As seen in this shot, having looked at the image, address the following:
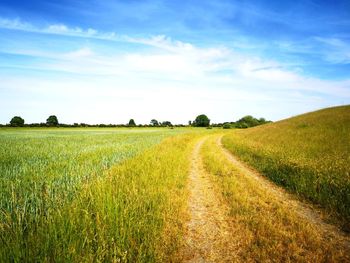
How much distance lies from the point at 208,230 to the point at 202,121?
154153 millimetres

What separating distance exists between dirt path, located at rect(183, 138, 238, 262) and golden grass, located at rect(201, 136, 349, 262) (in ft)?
0.83

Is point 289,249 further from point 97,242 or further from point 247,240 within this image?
point 97,242

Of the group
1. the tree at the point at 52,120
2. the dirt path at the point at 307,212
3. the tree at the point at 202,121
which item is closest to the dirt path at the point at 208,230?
the dirt path at the point at 307,212

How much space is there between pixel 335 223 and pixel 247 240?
10.6 ft

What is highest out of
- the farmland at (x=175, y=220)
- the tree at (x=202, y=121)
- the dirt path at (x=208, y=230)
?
the tree at (x=202, y=121)

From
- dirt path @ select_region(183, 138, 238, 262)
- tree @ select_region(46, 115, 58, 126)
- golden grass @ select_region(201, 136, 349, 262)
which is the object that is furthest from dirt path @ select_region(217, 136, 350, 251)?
tree @ select_region(46, 115, 58, 126)

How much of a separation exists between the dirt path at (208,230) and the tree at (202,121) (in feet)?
489

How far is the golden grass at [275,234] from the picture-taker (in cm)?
499

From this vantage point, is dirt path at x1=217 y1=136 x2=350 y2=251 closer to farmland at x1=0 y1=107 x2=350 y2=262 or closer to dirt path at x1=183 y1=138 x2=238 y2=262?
farmland at x1=0 y1=107 x2=350 y2=262

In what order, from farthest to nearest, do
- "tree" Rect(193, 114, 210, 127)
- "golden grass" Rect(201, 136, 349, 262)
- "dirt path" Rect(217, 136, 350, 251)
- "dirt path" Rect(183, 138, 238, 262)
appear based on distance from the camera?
"tree" Rect(193, 114, 210, 127) < "dirt path" Rect(217, 136, 350, 251) < "dirt path" Rect(183, 138, 238, 262) < "golden grass" Rect(201, 136, 349, 262)

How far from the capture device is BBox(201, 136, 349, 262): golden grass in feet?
16.4

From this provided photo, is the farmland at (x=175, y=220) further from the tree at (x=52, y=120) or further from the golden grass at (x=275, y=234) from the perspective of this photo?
the tree at (x=52, y=120)

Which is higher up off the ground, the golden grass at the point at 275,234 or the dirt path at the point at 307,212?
the golden grass at the point at 275,234

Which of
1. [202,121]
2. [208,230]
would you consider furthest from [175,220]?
[202,121]
